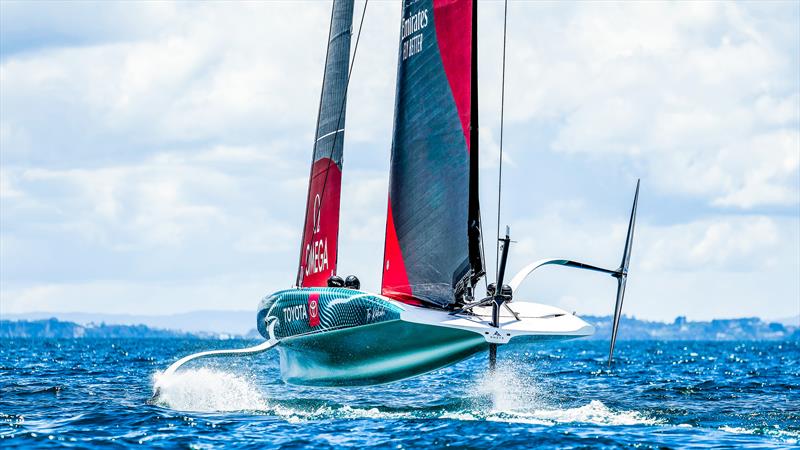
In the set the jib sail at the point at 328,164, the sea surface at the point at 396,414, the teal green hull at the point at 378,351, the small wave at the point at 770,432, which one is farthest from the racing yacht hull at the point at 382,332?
the small wave at the point at 770,432

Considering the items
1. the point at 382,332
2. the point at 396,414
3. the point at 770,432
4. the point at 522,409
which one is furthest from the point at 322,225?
the point at 770,432

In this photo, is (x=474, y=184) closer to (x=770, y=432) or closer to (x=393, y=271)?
(x=393, y=271)

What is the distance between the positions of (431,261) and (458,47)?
3601 millimetres

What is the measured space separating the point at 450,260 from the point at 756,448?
5615 millimetres

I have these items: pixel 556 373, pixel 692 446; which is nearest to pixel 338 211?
pixel 692 446

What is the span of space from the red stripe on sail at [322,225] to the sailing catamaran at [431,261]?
7.85 feet

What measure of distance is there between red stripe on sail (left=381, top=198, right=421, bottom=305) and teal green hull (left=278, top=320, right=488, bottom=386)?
0.96m

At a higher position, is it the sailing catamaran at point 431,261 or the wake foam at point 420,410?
the sailing catamaran at point 431,261

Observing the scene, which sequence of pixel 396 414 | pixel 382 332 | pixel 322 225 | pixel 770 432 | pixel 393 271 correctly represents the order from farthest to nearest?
pixel 322 225
pixel 393 271
pixel 396 414
pixel 382 332
pixel 770 432

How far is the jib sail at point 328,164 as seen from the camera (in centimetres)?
2184

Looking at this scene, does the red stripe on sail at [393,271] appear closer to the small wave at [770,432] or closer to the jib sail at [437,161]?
the jib sail at [437,161]

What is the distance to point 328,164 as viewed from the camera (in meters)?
22.1

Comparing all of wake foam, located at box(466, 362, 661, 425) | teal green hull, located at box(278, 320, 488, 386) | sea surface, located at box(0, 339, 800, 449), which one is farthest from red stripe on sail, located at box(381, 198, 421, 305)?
wake foam, located at box(466, 362, 661, 425)

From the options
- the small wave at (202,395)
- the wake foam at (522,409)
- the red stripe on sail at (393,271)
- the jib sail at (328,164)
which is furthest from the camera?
the jib sail at (328,164)
